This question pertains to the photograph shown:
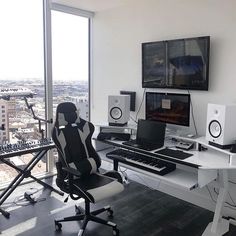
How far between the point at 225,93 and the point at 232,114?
1.45ft

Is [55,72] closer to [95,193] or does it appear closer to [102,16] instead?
[102,16]

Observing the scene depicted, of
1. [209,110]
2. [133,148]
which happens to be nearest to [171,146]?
[133,148]

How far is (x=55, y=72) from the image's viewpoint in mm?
3814

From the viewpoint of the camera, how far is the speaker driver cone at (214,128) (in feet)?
7.90

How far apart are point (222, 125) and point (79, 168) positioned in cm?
139

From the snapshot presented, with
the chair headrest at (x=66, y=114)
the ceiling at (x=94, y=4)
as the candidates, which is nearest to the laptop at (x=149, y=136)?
the chair headrest at (x=66, y=114)

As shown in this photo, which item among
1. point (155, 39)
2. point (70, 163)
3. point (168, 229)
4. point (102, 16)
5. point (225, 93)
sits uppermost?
point (102, 16)

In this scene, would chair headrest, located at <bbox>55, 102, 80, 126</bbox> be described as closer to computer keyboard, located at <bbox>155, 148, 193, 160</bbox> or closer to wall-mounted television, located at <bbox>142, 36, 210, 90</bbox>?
computer keyboard, located at <bbox>155, 148, 193, 160</bbox>

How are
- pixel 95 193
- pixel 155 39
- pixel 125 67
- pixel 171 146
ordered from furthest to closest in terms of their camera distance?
1. pixel 125 67
2. pixel 155 39
3. pixel 171 146
4. pixel 95 193

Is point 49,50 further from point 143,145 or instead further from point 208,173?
point 208,173

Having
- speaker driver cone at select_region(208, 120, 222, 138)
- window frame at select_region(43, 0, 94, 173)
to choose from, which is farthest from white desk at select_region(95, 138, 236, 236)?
window frame at select_region(43, 0, 94, 173)

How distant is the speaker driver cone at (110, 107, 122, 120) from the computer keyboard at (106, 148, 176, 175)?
2.05 ft

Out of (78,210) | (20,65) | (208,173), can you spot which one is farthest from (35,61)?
(208,173)

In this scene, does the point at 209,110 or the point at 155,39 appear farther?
the point at 155,39
